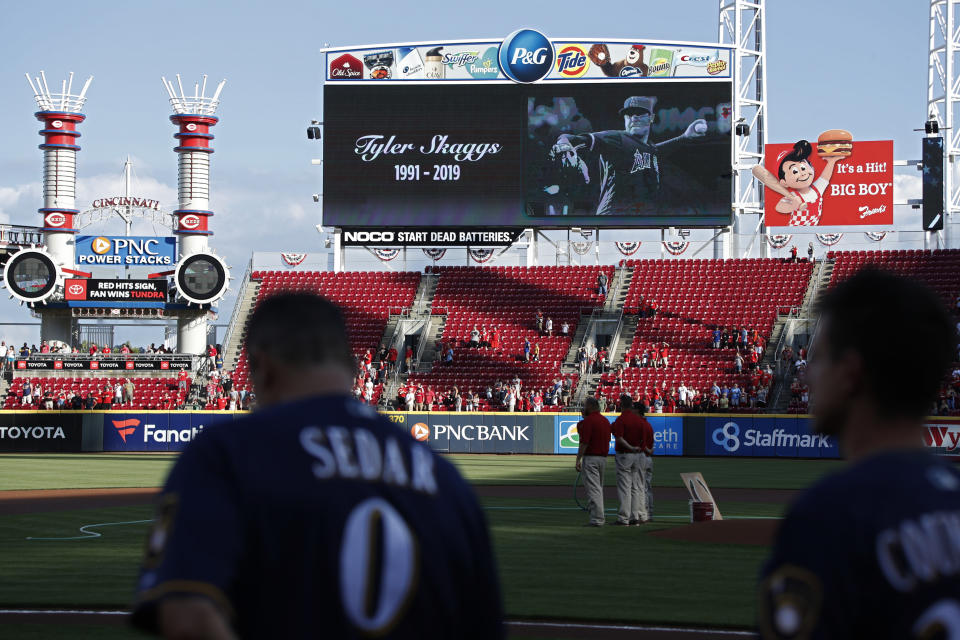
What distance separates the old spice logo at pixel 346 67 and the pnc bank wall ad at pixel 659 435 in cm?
1702

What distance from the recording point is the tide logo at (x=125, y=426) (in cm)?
4041

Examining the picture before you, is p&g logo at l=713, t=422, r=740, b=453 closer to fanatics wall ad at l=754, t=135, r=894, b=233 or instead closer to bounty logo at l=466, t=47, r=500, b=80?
fanatics wall ad at l=754, t=135, r=894, b=233

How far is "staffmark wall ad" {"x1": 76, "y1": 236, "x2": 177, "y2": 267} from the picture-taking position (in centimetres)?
5328

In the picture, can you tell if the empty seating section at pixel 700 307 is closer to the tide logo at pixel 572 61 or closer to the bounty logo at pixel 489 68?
the tide logo at pixel 572 61

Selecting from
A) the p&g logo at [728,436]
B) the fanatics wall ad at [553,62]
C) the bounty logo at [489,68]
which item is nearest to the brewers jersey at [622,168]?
the fanatics wall ad at [553,62]

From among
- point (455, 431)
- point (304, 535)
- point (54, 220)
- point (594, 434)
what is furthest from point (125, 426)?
point (304, 535)

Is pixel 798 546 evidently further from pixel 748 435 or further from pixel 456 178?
pixel 456 178

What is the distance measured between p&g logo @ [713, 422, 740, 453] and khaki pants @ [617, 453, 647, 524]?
21.1 m

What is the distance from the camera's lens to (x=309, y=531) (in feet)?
8.91

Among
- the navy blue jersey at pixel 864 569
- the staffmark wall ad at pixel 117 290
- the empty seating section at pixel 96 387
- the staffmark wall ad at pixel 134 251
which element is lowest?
the empty seating section at pixel 96 387

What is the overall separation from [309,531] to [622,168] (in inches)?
1705

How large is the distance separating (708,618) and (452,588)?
7.76 metres

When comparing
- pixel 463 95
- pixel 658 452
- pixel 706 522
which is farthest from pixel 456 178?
pixel 706 522

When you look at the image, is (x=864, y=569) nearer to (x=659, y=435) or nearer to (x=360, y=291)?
(x=659, y=435)
